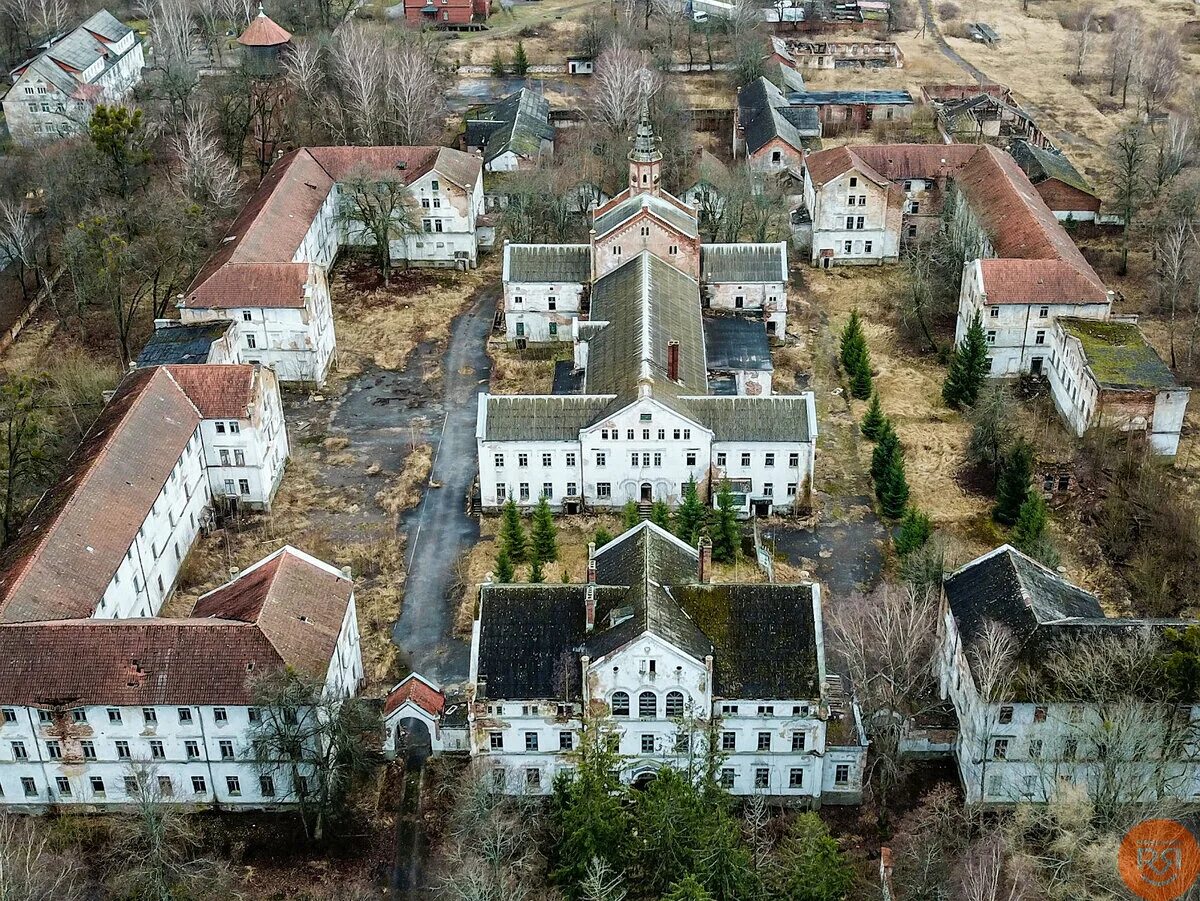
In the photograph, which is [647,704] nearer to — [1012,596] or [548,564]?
[1012,596]

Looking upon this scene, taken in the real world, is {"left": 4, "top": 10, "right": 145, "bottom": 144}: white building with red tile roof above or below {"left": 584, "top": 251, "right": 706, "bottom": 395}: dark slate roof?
above

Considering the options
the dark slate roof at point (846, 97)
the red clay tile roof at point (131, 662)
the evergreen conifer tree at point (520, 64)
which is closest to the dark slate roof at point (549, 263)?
the red clay tile roof at point (131, 662)

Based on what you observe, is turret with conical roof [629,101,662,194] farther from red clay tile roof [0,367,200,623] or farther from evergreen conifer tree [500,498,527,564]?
red clay tile roof [0,367,200,623]

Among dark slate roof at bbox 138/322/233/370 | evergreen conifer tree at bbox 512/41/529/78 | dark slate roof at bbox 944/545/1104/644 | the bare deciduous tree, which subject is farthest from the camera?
evergreen conifer tree at bbox 512/41/529/78

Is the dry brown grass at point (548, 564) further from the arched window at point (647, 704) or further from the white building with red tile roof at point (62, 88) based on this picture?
the white building with red tile roof at point (62, 88)

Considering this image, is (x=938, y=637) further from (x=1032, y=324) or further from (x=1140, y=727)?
(x=1032, y=324)

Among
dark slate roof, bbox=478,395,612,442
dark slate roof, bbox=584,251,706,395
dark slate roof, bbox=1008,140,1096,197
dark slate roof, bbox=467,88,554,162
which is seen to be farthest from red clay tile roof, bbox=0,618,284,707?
dark slate roof, bbox=1008,140,1096,197
